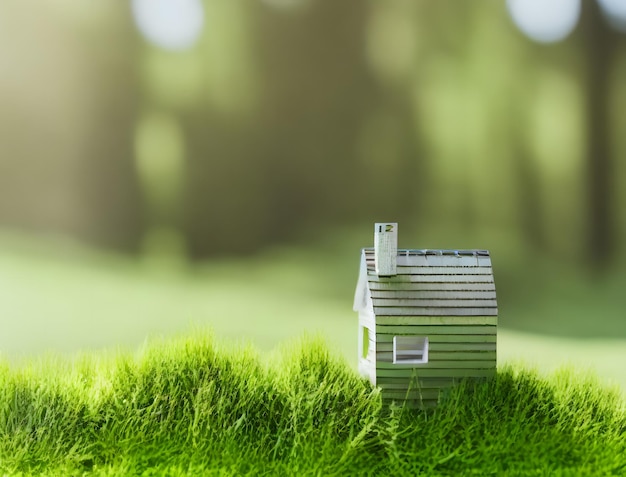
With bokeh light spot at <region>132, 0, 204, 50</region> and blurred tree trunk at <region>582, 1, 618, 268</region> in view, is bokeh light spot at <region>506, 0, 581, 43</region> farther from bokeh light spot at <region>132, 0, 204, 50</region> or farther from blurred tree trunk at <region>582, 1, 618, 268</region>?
bokeh light spot at <region>132, 0, 204, 50</region>

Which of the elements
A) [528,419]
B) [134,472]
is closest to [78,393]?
[134,472]

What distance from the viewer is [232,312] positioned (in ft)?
6.77

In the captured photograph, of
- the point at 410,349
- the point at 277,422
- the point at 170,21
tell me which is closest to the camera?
the point at 277,422

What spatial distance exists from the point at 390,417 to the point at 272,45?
47.6 inches

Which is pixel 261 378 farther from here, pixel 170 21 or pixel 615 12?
pixel 615 12

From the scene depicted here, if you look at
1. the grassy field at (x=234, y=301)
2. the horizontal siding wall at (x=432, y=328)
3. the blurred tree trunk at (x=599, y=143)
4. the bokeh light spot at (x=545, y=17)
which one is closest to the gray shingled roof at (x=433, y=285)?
the horizontal siding wall at (x=432, y=328)

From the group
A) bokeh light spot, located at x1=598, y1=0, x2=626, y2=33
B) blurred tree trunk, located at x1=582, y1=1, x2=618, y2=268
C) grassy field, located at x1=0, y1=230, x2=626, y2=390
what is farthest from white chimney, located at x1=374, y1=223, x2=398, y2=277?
bokeh light spot, located at x1=598, y1=0, x2=626, y2=33

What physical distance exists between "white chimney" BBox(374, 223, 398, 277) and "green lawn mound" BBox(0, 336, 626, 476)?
0.28 m

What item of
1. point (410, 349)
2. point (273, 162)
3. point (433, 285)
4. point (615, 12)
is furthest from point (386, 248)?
point (615, 12)

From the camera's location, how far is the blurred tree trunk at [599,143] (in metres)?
2.12

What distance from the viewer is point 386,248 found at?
1.56 meters

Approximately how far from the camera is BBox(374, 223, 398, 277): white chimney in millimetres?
1556

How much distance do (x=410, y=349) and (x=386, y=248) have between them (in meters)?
0.32

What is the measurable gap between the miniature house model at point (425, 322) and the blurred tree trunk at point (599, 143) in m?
0.74
